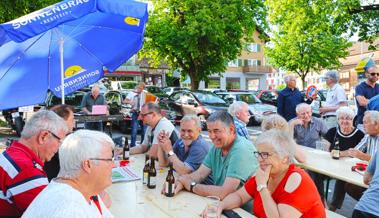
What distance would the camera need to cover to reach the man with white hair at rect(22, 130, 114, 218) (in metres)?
1.80

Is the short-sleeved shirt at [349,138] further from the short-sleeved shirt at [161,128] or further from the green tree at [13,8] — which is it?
A: the green tree at [13,8]

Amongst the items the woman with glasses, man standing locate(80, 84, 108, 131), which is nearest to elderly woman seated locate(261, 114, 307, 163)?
the woman with glasses

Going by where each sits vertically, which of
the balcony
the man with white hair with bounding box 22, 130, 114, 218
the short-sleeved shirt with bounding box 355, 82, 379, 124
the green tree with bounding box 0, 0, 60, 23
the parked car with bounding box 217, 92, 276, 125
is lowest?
the parked car with bounding box 217, 92, 276, 125

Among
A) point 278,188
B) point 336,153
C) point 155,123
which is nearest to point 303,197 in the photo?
point 278,188

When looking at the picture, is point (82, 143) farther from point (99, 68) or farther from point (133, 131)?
point (133, 131)

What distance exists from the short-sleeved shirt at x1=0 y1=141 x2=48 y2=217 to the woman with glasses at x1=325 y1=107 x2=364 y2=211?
13.8ft

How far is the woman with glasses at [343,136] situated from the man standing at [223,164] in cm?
237

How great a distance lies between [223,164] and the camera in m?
3.64

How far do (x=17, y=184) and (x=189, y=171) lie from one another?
196 centimetres

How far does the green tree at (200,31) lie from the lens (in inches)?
870

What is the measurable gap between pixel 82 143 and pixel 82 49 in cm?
455

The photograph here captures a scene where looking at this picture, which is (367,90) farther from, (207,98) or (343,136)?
(207,98)

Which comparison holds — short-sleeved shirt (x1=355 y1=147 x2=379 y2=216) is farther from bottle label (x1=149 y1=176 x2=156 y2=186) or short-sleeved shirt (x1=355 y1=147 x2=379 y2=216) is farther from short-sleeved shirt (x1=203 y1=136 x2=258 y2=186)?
bottle label (x1=149 y1=176 x2=156 y2=186)

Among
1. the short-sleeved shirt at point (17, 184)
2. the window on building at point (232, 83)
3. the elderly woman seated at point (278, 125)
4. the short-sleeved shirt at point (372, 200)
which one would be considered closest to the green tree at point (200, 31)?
the elderly woman seated at point (278, 125)
